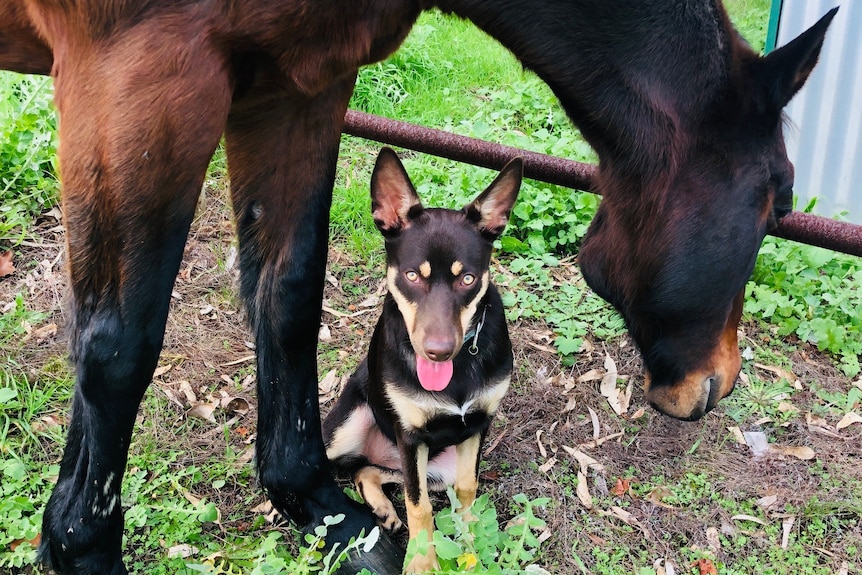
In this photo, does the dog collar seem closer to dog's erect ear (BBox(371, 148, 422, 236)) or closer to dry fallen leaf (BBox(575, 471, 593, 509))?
dog's erect ear (BBox(371, 148, 422, 236))

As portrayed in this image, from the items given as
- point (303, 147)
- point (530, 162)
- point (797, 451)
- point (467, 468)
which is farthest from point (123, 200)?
point (797, 451)

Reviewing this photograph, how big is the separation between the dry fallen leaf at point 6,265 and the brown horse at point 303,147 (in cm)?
210

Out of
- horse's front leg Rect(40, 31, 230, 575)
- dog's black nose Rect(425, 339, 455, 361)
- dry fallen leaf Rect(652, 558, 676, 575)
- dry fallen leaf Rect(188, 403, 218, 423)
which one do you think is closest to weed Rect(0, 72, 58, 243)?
dry fallen leaf Rect(188, 403, 218, 423)

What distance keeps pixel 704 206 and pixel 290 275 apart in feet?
4.62

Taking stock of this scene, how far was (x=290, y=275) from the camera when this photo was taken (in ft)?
9.43

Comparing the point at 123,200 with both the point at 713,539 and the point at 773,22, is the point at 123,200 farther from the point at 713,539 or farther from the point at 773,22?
the point at 773,22

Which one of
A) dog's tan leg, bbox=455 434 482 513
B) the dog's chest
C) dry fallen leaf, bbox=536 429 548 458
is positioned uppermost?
the dog's chest

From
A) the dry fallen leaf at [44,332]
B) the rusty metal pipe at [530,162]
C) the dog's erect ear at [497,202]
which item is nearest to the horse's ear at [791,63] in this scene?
the dog's erect ear at [497,202]

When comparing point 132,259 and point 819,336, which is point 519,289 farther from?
point 132,259

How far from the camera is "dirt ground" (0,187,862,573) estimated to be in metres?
3.19

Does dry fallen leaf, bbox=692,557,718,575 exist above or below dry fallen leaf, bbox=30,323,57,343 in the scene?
below

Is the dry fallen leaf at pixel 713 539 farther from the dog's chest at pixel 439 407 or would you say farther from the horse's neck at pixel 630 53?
the horse's neck at pixel 630 53

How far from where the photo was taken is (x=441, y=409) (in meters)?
2.74

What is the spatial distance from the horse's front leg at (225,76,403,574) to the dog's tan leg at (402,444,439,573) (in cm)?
17
